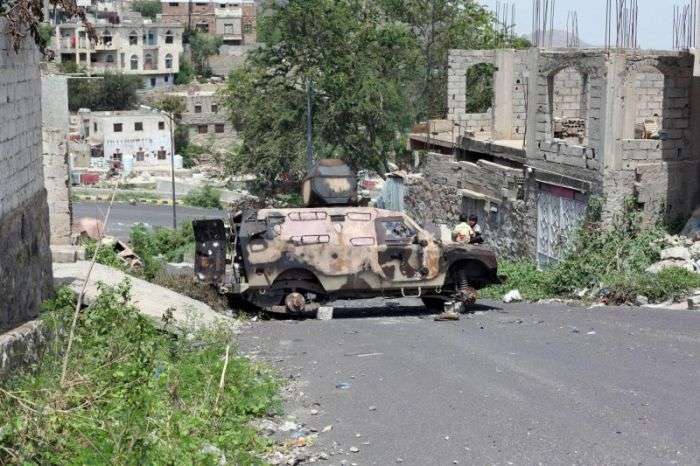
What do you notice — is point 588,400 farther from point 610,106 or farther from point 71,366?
point 610,106

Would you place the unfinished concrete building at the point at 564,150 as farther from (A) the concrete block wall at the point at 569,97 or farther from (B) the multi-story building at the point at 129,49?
(B) the multi-story building at the point at 129,49

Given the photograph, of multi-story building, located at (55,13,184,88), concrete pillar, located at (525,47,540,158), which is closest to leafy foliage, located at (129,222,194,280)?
concrete pillar, located at (525,47,540,158)

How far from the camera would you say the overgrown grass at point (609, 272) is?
57.4ft

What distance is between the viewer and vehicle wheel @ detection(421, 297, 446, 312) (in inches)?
705

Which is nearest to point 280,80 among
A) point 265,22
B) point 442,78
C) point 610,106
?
point 265,22

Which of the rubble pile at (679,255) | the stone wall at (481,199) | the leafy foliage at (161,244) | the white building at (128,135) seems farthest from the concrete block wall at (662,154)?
the white building at (128,135)

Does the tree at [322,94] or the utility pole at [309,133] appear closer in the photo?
the utility pole at [309,133]

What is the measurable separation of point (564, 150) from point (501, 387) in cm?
1183

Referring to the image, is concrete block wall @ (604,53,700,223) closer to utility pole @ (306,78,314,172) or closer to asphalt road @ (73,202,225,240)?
utility pole @ (306,78,314,172)

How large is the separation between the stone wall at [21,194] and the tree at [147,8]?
381ft

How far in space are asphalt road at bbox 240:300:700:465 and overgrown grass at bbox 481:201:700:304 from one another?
167 cm

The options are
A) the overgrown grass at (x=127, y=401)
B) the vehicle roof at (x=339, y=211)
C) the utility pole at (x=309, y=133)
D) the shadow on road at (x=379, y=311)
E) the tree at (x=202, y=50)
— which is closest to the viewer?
the overgrown grass at (x=127, y=401)

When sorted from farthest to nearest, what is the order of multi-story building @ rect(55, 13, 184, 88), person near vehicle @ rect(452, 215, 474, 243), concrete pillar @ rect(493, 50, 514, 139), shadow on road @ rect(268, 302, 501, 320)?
multi-story building @ rect(55, 13, 184, 88), concrete pillar @ rect(493, 50, 514, 139), person near vehicle @ rect(452, 215, 474, 243), shadow on road @ rect(268, 302, 501, 320)

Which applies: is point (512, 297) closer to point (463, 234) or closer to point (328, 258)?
point (463, 234)
